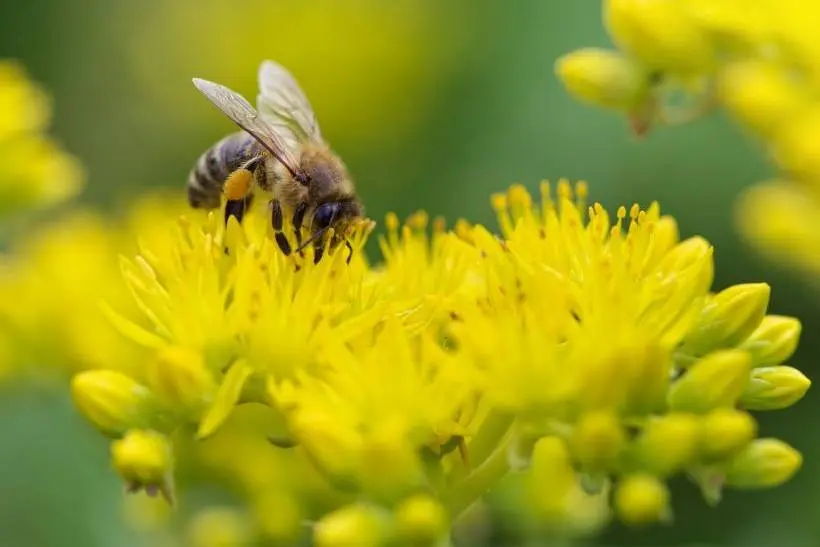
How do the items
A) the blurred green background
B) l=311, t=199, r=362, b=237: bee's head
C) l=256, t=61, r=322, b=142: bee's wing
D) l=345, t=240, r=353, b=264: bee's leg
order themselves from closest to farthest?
l=345, t=240, r=353, b=264: bee's leg → l=311, t=199, r=362, b=237: bee's head → l=256, t=61, r=322, b=142: bee's wing → the blurred green background

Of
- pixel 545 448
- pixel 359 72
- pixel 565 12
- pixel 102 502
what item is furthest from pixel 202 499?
pixel 359 72

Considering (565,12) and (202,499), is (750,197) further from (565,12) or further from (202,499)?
(565,12)

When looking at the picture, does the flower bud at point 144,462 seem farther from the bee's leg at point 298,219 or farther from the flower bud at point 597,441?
the flower bud at point 597,441

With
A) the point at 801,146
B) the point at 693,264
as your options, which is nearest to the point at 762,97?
the point at 801,146

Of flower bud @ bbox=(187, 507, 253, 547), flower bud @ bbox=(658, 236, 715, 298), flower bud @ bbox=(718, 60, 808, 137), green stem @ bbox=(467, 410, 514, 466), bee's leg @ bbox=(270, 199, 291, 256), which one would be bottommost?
flower bud @ bbox=(187, 507, 253, 547)

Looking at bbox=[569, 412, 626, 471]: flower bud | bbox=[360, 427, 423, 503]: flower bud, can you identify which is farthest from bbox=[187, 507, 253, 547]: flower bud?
bbox=[569, 412, 626, 471]: flower bud

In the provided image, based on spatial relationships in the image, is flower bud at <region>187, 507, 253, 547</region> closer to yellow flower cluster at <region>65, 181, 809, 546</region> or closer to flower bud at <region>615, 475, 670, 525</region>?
yellow flower cluster at <region>65, 181, 809, 546</region>
